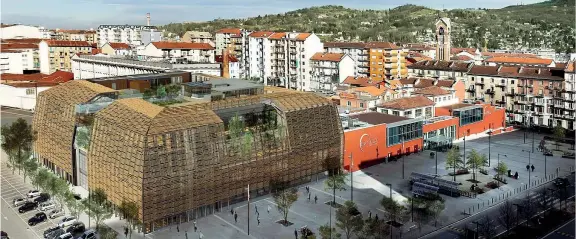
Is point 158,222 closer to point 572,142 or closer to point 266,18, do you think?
point 572,142

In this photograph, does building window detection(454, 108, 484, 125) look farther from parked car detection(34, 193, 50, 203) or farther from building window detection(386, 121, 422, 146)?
parked car detection(34, 193, 50, 203)

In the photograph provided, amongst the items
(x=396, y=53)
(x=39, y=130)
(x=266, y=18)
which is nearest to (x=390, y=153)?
(x=39, y=130)

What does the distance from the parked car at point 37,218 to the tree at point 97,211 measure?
309 centimetres

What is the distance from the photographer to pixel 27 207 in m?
33.6

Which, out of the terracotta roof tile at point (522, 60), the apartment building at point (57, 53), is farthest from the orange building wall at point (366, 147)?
the apartment building at point (57, 53)

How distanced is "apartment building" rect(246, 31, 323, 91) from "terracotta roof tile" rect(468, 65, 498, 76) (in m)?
23.4

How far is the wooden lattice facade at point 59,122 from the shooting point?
38562 mm

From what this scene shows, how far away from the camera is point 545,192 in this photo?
33812 mm

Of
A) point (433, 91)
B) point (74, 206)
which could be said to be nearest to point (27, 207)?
point (74, 206)

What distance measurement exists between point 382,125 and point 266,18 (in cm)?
13607

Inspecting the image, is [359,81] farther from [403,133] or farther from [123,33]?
[123,33]

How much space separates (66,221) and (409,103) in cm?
3120

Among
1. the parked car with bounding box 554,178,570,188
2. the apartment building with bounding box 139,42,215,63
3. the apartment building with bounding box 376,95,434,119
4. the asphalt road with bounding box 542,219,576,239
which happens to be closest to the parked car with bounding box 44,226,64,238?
the asphalt road with bounding box 542,219,576,239

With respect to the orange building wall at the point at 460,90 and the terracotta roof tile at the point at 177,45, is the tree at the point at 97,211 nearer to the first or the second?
the orange building wall at the point at 460,90
